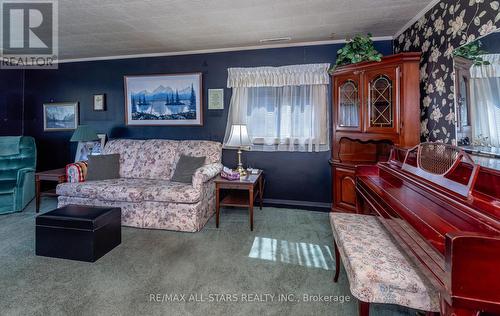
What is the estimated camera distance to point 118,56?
4.13 metres

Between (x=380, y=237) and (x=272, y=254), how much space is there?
1.07 m

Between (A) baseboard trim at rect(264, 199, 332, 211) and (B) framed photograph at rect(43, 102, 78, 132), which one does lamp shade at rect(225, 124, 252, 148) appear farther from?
(B) framed photograph at rect(43, 102, 78, 132)

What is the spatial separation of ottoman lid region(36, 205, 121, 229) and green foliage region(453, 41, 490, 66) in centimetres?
319

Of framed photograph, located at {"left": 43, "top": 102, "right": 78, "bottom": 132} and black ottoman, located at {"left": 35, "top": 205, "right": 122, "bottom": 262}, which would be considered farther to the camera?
framed photograph, located at {"left": 43, "top": 102, "right": 78, "bottom": 132}

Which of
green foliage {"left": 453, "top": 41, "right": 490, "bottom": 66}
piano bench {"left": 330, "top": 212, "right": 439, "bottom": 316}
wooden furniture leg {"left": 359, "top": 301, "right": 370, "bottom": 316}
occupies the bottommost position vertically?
wooden furniture leg {"left": 359, "top": 301, "right": 370, "bottom": 316}

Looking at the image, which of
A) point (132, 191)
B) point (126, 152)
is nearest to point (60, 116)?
point (126, 152)

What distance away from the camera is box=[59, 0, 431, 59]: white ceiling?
2.42 metres

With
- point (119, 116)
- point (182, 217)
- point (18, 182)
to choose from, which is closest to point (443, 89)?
point (182, 217)

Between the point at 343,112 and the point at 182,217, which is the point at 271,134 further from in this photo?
the point at 182,217

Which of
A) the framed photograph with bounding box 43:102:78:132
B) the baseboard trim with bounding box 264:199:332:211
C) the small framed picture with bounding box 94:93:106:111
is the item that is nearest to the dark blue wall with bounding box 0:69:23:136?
the framed photograph with bounding box 43:102:78:132

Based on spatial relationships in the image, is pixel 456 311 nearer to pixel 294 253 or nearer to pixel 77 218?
pixel 294 253

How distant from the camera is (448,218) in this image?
1.08 m

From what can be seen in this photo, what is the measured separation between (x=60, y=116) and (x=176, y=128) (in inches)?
86.5

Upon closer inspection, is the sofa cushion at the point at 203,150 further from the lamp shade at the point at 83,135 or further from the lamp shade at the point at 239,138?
the lamp shade at the point at 83,135
